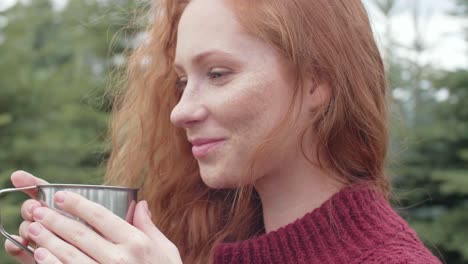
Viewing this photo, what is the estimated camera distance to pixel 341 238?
1571 mm

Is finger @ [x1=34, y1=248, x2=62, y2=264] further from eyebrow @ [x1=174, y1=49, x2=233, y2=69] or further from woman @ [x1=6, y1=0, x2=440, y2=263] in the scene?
eyebrow @ [x1=174, y1=49, x2=233, y2=69]

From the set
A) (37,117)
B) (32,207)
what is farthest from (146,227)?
(37,117)

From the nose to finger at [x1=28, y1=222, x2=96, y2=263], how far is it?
41cm

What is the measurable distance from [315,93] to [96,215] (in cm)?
62

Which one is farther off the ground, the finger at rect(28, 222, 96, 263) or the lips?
the lips

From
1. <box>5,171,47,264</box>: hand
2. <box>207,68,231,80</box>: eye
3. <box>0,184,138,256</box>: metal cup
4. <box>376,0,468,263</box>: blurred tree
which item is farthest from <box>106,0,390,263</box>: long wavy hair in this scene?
<box>376,0,468,263</box>: blurred tree

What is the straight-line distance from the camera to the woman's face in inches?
60.8

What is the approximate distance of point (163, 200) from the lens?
200 cm

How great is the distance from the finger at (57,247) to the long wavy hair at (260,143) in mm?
473

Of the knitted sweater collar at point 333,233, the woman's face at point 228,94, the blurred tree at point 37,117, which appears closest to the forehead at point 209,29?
the woman's face at point 228,94

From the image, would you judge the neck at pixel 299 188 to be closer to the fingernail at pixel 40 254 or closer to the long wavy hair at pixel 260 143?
the long wavy hair at pixel 260 143

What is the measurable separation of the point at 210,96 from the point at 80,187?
401 millimetres

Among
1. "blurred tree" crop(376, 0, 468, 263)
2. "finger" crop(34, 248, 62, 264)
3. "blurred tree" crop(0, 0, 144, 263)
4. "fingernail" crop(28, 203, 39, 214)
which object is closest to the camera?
"finger" crop(34, 248, 62, 264)

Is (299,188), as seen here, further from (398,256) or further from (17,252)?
(17,252)
